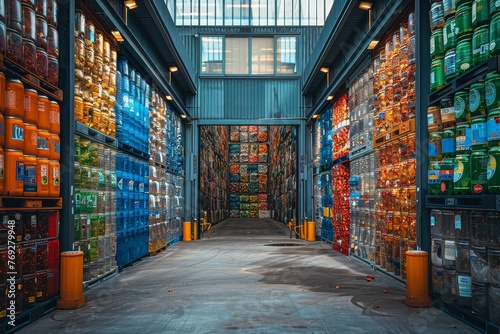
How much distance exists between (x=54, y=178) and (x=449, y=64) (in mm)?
5313

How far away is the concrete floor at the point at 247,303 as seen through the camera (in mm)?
6211

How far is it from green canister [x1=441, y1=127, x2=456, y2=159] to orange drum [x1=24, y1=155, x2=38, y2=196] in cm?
506

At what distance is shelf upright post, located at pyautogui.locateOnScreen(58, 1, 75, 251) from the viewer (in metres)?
7.52

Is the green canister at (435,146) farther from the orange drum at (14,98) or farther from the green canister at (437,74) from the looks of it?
the orange drum at (14,98)

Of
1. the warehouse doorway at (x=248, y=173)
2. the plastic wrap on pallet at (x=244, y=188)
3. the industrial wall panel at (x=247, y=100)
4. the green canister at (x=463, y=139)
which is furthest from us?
the plastic wrap on pallet at (x=244, y=188)

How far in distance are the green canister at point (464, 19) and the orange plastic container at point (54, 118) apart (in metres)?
5.22

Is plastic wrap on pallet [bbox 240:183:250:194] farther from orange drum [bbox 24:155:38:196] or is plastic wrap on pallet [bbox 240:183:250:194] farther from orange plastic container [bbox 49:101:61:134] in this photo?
orange drum [bbox 24:155:38:196]

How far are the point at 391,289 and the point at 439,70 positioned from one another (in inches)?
148

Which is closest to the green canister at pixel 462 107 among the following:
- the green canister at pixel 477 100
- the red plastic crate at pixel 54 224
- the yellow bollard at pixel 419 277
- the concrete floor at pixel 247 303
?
the green canister at pixel 477 100

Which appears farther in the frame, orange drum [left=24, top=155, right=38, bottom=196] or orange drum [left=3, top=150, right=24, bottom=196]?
orange drum [left=24, top=155, right=38, bottom=196]

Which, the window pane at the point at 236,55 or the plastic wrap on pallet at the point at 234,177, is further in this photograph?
the plastic wrap on pallet at the point at 234,177

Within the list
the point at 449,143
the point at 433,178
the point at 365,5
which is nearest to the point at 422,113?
the point at 433,178

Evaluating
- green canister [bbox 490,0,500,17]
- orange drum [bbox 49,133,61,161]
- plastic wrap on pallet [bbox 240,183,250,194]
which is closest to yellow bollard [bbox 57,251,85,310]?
orange drum [bbox 49,133,61,161]

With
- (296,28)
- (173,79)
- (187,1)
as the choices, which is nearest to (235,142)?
(187,1)
